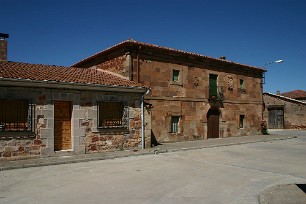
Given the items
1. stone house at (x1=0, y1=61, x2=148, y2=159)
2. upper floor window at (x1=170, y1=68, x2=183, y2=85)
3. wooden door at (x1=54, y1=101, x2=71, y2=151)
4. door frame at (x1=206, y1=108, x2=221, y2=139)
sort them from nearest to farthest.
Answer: stone house at (x1=0, y1=61, x2=148, y2=159) < wooden door at (x1=54, y1=101, x2=71, y2=151) < upper floor window at (x1=170, y1=68, x2=183, y2=85) < door frame at (x1=206, y1=108, x2=221, y2=139)

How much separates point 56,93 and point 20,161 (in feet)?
9.53

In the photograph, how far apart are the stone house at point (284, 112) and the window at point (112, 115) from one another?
24271 millimetres

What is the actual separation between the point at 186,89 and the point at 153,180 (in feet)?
36.7

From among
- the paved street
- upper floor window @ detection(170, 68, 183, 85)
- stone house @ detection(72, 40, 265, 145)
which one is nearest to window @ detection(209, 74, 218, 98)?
stone house @ detection(72, 40, 265, 145)

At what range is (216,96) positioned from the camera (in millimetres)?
19828

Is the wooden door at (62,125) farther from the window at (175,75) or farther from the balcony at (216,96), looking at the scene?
the balcony at (216,96)

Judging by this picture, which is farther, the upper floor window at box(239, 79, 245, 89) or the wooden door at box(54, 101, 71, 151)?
the upper floor window at box(239, 79, 245, 89)

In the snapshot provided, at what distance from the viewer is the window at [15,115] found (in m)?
10.3

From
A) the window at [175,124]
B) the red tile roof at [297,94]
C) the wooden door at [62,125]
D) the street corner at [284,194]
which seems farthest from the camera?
the red tile roof at [297,94]

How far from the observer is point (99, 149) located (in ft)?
40.4

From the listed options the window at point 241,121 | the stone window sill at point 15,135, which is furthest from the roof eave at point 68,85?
the window at point 241,121

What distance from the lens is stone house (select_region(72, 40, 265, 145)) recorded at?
632 inches

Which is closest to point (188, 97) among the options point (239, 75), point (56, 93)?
point (239, 75)

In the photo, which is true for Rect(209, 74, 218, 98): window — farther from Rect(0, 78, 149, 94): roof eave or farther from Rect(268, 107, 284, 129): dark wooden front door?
Rect(268, 107, 284, 129): dark wooden front door
